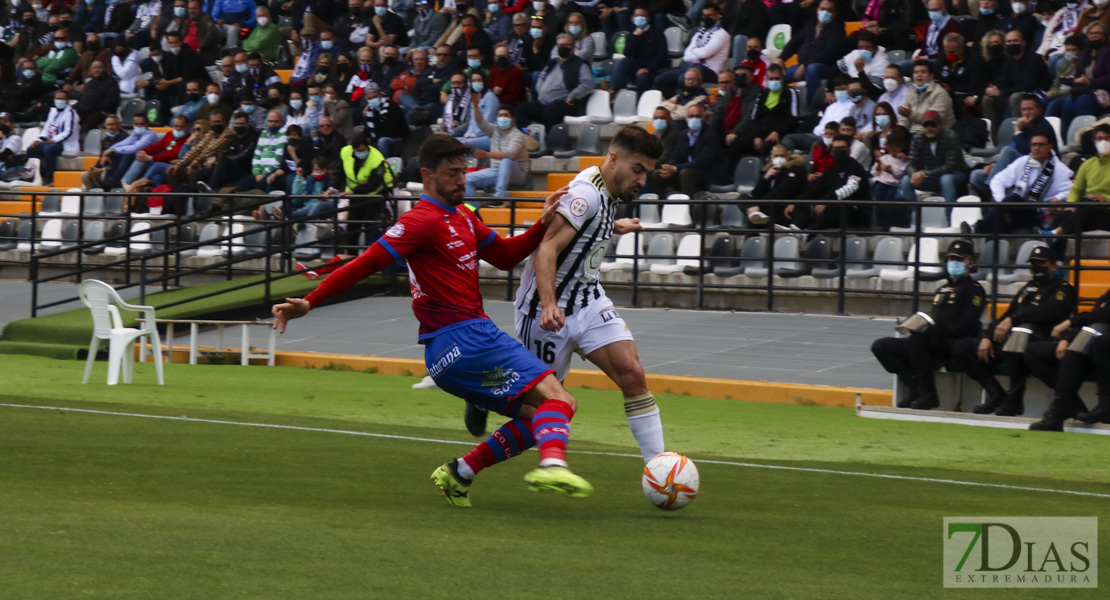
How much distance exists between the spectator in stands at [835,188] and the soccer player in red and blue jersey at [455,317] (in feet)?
38.8

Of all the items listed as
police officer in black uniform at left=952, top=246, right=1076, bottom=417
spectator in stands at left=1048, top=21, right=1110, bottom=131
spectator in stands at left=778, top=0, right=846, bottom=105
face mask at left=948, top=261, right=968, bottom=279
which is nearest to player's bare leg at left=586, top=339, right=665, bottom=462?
police officer in black uniform at left=952, top=246, right=1076, bottom=417

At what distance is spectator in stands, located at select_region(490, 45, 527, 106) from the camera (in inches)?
941

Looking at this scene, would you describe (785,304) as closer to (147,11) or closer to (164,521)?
(164,521)

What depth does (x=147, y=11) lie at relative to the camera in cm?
3334

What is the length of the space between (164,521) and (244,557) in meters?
0.94

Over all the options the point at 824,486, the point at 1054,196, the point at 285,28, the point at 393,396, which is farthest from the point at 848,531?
the point at 285,28

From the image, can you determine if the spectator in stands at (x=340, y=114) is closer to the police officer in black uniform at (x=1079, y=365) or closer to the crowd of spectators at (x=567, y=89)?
the crowd of spectators at (x=567, y=89)

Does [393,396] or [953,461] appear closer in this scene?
[953,461]

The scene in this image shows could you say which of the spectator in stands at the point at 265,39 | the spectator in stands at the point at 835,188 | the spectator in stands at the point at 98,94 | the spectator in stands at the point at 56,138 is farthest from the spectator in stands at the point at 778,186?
the spectator in stands at the point at 56,138

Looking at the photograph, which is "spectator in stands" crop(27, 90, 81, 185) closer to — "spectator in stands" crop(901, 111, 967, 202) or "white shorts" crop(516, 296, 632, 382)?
"spectator in stands" crop(901, 111, 967, 202)

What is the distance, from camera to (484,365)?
717 centimetres

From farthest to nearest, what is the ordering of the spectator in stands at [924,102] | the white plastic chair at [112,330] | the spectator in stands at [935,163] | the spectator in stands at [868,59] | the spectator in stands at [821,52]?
the spectator in stands at [821,52]
the spectator in stands at [868,59]
the spectator in stands at [924,102]
the spectator in stands at [935,163]
the white plastic chair at [112,330]

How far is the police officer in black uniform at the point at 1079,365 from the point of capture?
12.4 metres

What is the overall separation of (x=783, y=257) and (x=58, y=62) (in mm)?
19550
